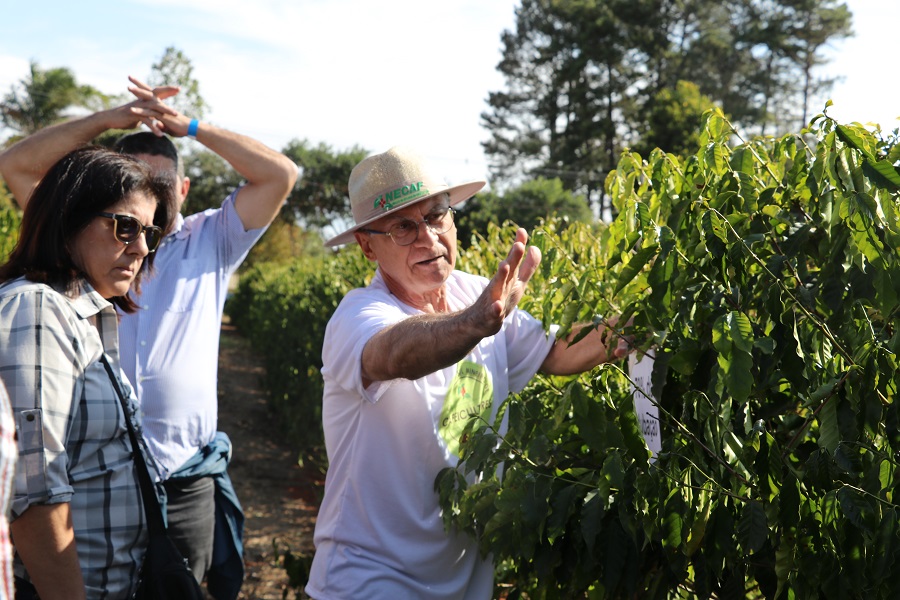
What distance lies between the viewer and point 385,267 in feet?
8.29

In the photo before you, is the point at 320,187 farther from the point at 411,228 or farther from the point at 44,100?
the point at 411,228

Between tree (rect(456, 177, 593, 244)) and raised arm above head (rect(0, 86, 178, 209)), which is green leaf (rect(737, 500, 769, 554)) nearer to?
raised arm above head (rect(0, 86, 178, 209))

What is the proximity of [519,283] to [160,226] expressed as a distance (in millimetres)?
1331

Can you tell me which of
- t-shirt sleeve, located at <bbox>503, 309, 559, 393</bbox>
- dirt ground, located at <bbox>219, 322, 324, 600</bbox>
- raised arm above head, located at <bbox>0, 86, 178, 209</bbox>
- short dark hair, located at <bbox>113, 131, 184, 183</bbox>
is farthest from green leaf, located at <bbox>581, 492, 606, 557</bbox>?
dirt ground, located at <bbox>219, 322, 324, 600</bbox>

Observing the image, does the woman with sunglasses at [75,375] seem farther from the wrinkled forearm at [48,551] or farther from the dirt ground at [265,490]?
the dirt ground at [265,490]

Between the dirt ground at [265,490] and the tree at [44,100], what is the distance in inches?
1546

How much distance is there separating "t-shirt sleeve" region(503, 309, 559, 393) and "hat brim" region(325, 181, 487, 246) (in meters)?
0.43

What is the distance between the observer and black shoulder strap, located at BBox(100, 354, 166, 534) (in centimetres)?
236

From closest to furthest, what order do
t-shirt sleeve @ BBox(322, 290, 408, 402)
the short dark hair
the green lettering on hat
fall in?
1. t-shirt sleeve @ BBox(322, 290, 408, 402)
2. the green lettering on hat
3. the short dark hair

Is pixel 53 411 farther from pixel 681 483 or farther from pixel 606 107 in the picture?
pixel 606 107

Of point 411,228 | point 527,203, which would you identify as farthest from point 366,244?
point 527,203

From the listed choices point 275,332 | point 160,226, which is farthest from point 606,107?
point 160,226

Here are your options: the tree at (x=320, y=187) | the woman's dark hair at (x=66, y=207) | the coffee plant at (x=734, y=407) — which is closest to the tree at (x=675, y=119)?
the tree at (x=320, y=187)

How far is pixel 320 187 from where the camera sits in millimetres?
47250
